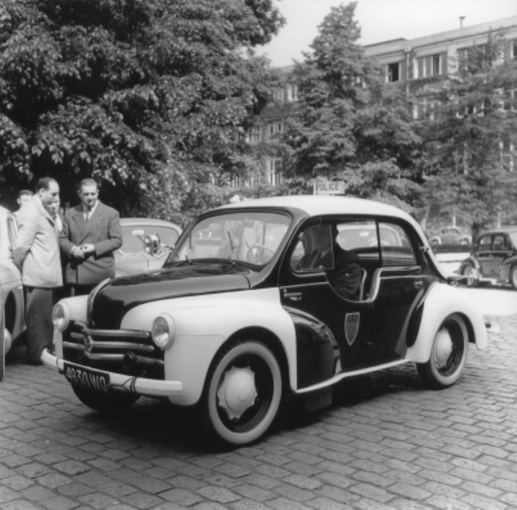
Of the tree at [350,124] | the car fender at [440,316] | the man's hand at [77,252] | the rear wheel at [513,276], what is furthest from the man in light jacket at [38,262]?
the tree at [350,124]

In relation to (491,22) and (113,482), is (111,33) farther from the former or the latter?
(491,22)

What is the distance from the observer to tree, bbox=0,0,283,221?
41.7 ft

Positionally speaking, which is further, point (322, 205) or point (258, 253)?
point (322, 205)

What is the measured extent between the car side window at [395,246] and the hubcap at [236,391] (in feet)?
6.38

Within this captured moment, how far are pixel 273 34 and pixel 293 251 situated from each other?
28.4 m

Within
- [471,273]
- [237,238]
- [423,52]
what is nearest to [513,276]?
[471,273]

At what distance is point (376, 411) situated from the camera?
5.65 meters

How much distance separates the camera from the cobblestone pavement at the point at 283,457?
3826 mm

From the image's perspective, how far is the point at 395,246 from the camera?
20.4 feet

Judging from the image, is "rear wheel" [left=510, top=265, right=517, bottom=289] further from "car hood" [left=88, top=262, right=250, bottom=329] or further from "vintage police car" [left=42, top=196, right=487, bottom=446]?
"car hood" [left=88, top=262, right=250, bottom=329]

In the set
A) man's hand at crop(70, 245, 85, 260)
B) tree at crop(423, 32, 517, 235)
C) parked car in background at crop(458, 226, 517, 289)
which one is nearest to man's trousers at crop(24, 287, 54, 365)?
man's hand at crop(70, 245, 85, 260)

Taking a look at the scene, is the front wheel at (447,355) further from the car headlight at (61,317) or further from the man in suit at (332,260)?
the car headlight at (61,317)

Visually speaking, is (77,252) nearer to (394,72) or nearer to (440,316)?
(440,316)

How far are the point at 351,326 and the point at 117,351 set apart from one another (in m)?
1.88
